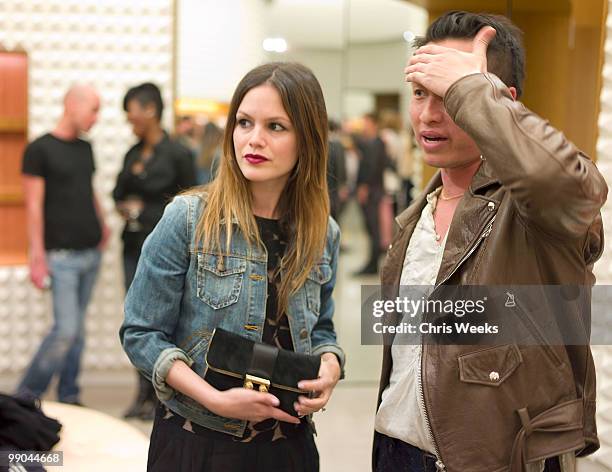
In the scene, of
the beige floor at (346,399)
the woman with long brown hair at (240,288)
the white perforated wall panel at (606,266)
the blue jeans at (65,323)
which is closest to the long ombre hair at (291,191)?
the woman with long brown hair at (240,288)

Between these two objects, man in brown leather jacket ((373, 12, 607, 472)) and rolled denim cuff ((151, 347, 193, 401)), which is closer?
man in brown leather jacket ((373, 12, 607, 472))

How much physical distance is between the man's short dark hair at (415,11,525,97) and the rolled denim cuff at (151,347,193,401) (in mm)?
915

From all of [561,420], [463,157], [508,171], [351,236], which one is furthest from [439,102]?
[351,236]

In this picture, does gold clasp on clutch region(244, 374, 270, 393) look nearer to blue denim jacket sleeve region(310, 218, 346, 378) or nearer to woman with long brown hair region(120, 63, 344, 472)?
woman with long brown hair region(120, 63, 344, 472)

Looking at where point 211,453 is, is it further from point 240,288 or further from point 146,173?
point 146,173

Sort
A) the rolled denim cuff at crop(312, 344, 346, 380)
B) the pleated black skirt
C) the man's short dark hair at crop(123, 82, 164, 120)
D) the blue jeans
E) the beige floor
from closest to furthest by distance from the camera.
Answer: the pleated black skirt < the rolled denim cuff at crop(312, 344, 346, 380) < the beige floor < the blue jeans < the man's short dark hair at crop(123, 82, 164, 120)

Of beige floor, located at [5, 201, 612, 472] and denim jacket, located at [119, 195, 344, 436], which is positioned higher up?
denim jacket, located at [119, 195, 344, 436]

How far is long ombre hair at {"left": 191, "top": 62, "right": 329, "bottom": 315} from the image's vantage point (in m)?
1.67

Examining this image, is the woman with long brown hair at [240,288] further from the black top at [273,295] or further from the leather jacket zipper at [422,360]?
the leather jacket zipper at [422,360]

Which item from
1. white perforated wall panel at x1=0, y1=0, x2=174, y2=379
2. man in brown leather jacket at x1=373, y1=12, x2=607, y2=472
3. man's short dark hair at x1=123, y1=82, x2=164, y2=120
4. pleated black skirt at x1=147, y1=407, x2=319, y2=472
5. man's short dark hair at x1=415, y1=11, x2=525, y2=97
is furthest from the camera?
white perforated wall panel at x1=0, y1=0, x2=174, y2=379

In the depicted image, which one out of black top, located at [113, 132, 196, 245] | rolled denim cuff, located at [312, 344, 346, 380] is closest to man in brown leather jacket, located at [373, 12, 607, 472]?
rolled denim cuff, located at [312, 344, 346, 380]

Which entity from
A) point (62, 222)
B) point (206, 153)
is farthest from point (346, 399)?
point (62, 222)

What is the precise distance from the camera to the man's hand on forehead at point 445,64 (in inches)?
54.0

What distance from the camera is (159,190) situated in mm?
4320
